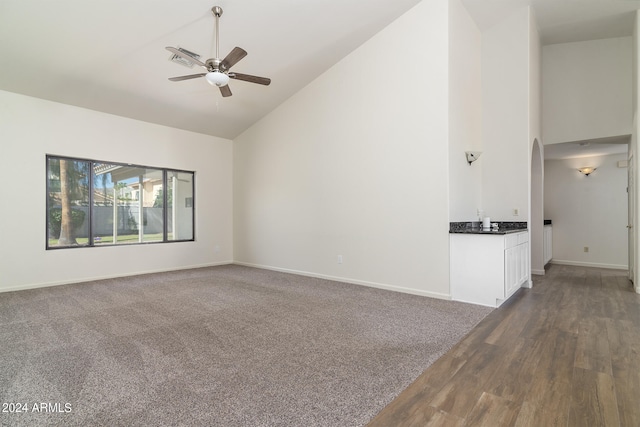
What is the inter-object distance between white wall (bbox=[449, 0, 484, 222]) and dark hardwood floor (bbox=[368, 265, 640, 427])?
1624mm

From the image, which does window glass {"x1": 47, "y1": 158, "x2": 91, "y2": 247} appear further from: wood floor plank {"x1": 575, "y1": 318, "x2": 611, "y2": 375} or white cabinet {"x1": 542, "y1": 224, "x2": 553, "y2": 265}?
white cabinet {"x1": 542, "y1": 224, "x2": 553, "y2": 265}

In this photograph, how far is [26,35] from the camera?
3.58m

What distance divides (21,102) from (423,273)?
6.37 m

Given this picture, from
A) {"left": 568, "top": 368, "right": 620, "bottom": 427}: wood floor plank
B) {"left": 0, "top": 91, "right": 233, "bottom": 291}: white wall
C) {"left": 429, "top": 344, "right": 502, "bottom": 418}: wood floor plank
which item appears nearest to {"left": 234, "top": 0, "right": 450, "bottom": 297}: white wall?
{"left": 0, "top": 91, "right": 233, "bottom": 291}: white wall

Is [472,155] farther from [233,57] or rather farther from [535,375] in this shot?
[233,57]

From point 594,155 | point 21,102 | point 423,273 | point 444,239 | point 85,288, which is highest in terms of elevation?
point 21,102

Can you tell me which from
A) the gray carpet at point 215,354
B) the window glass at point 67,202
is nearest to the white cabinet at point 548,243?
the gray carpet at point 215,354

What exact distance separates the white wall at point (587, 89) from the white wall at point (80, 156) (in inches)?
272

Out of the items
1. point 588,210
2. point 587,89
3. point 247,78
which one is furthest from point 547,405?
point 588,210

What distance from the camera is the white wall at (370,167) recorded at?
13.7 ft

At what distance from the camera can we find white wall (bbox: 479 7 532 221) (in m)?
4.71

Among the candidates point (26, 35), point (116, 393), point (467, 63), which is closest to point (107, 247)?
point (26, 35)

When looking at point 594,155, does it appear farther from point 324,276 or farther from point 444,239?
point 324,276

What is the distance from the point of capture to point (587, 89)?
221 inches
